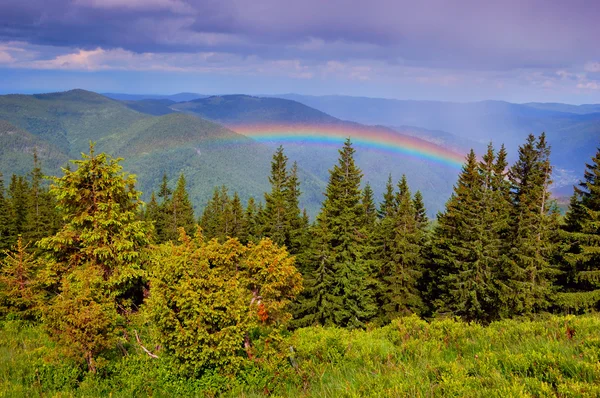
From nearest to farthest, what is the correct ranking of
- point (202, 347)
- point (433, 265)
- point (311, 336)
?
point (202, 347) → point (311, 336) → point (433, 265)

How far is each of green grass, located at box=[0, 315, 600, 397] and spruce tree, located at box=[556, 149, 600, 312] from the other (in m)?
16.2

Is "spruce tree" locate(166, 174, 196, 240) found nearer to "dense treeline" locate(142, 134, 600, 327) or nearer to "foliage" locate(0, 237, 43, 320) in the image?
"dense treeline" locate(142, 134, 600, 327)

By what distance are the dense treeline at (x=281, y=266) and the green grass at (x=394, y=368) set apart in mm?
754

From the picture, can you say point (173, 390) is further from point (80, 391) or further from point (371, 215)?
point (371, 215)

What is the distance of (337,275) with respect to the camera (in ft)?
92.5

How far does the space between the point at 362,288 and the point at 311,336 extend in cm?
1489

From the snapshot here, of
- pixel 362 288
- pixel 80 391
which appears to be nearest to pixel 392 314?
pixel 362 288

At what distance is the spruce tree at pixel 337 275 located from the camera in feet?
90.9

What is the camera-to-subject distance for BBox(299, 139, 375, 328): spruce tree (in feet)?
90.9

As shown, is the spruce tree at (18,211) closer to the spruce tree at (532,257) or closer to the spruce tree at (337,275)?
the spruce tree at (337,275)

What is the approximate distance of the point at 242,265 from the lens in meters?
12.5

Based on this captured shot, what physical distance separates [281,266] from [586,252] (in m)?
20.1

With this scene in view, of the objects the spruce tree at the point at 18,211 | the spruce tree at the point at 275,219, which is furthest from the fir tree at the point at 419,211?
the spruce tree at the point at 18,211

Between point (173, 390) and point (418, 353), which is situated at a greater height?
point (418, 353)
